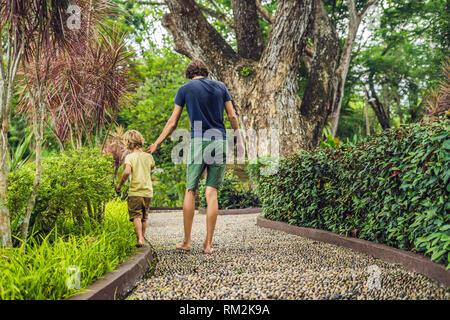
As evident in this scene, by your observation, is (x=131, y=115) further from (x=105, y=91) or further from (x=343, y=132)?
(x=343, y=132)

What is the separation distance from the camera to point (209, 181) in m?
3.75

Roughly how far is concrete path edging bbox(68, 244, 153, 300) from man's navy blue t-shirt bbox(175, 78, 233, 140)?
4.50 feet

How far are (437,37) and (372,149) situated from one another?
15245mm

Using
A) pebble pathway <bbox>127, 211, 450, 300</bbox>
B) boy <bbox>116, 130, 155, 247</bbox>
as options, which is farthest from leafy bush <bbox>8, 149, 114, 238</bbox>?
pebble pathway <bbox>127, 211, 450, 300</bbox>

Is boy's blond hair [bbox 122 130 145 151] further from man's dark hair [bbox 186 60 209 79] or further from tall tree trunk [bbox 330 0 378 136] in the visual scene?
tall tree trunk [bbox 330 0 378 136]

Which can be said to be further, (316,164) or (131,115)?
(131,115)

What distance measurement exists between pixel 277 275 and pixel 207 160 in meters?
1.43

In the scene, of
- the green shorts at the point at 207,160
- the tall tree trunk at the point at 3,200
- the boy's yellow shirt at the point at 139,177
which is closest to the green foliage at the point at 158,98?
the boy's yellow shirt at the point at 139,177

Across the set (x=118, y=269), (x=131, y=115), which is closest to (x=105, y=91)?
(x=118, y=269)

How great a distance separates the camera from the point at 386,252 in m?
3.11

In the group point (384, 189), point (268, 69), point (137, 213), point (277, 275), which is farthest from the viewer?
point (268, 69)

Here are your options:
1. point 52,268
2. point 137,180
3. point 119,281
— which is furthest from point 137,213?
point 52,268

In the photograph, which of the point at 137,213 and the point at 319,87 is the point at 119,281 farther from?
the point at 319,87
